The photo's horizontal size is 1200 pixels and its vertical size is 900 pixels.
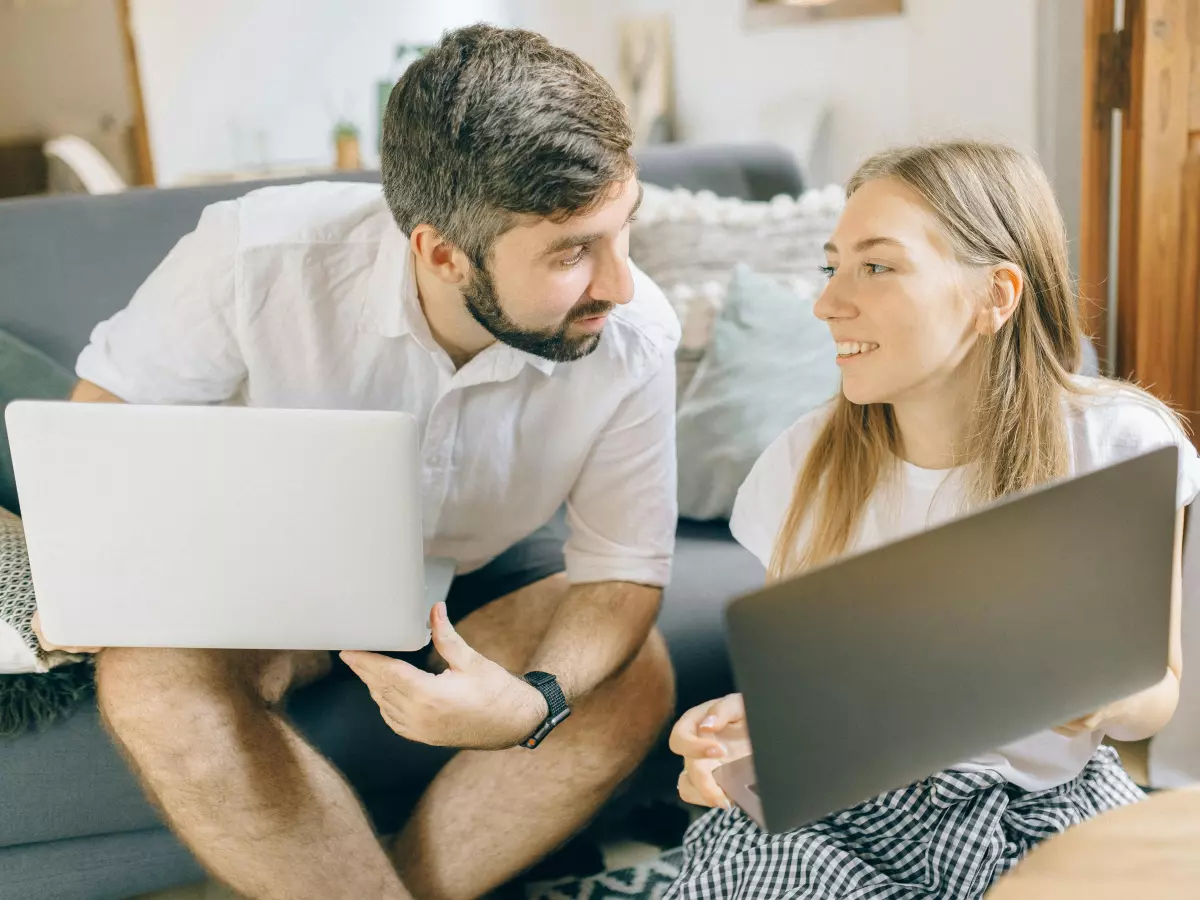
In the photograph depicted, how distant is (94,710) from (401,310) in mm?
602

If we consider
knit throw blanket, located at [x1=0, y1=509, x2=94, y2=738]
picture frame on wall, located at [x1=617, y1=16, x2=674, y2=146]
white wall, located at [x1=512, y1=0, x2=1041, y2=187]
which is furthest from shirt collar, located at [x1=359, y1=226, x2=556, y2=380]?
picture frame on wall, located at [x1=617, y1=16, x2=674, y2=146]

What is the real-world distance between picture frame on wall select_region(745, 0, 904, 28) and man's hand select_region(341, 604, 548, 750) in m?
2.34

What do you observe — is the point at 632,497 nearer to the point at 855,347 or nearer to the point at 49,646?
the point at 855,347

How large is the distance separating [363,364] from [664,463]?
0.40m

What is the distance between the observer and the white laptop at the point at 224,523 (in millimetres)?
1105

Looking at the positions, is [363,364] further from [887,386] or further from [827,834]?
[827,834]

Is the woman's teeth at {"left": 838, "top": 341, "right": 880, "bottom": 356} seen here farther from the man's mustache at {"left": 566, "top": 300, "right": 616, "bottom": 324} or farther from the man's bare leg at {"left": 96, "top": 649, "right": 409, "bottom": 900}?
the man's bare leg at {"left": 96, "top": 649, "right": 409, "bottom": 900}

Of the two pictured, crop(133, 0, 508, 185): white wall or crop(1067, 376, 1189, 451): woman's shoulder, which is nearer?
crop(1067, 376, 1189, 451): woman's shoulder

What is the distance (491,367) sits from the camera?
4.77ft

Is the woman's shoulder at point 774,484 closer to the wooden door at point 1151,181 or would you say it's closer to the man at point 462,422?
the man at point 462,422

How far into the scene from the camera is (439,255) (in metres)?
1.37

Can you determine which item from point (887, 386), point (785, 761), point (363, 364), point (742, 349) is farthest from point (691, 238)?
point (785, 761)

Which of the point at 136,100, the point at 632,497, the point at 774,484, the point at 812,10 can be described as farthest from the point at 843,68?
the point at 136,100

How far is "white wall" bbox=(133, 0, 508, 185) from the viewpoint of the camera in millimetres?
4523
